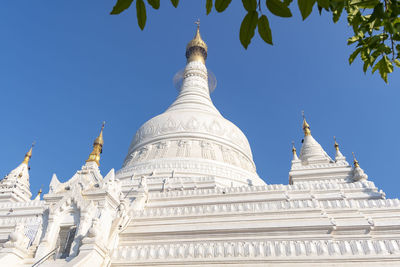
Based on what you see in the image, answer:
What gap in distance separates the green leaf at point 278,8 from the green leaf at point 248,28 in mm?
103

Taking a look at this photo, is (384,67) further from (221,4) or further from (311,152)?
(311,152)

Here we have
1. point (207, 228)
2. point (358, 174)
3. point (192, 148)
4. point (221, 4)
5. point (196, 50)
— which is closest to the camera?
point (221, 4)

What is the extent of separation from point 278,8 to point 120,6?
3.44ft

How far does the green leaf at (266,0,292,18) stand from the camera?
1.95 m

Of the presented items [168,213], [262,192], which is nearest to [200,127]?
[262,192]

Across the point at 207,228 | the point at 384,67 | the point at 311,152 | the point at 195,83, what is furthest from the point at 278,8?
the point at 195,83

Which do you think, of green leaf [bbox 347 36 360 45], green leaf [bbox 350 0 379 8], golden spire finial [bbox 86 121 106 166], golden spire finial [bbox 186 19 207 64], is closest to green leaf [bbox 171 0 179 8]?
green leaf [bbox 350 0 379 8]

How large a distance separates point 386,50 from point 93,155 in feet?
72.5

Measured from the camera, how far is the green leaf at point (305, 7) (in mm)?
1908

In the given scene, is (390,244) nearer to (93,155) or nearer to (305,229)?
(305,229)

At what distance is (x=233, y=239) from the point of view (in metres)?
10.5

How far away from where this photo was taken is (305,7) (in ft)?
6.31

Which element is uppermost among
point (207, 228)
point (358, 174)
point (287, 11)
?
point (358, 174)

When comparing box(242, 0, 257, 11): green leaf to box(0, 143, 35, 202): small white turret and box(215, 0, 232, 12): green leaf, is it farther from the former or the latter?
box(0, 143, 35, 202): small white turret
